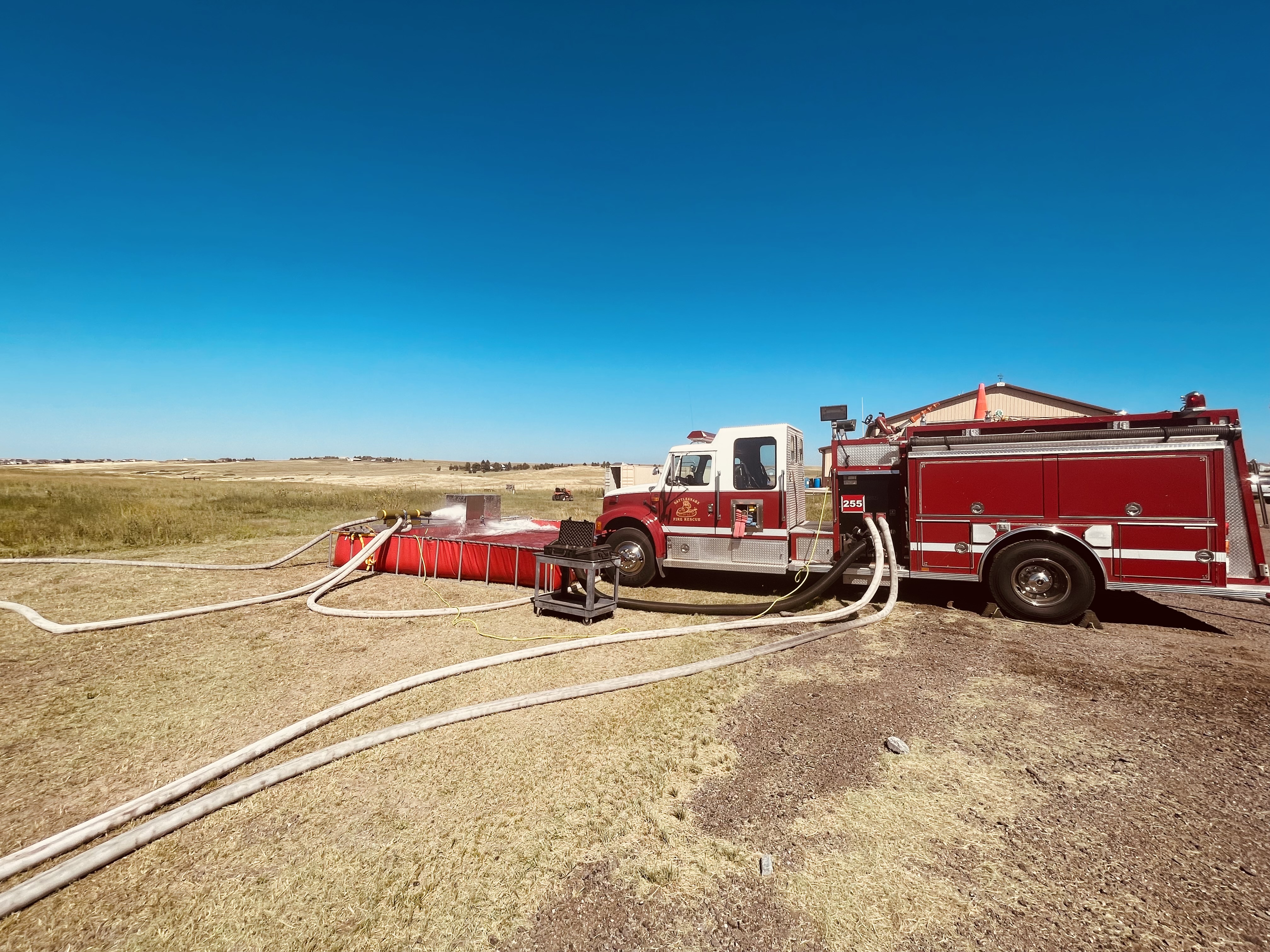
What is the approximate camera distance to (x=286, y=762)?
4055mm

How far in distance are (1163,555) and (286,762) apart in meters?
9.98

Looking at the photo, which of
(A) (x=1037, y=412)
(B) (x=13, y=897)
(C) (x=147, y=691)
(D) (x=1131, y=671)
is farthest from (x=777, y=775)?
(A) (x=1037, y=412)

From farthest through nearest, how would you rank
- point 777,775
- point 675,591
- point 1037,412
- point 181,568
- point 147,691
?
point 1037,412 < point 181,568 < point 675,591 < point 147,691 < point 777,775

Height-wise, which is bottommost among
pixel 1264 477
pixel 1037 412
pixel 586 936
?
pixel 586 936

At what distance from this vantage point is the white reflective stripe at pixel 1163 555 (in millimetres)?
7000

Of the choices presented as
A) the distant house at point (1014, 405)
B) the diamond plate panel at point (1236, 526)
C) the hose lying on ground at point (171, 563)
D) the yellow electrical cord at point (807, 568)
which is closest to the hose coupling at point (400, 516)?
the hose lying on ground at point (171, 563)

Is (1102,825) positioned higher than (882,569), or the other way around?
(882,569)

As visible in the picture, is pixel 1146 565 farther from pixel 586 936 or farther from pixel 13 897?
pixel 13 897

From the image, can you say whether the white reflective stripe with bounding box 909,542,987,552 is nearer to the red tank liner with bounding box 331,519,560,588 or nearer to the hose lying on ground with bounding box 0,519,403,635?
the red tank liner with bounding box 331,519,560,588

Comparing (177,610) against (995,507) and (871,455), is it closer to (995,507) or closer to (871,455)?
(871,455)

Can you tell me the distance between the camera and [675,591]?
10281mm

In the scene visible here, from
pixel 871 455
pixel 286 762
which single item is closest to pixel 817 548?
pixel 871 455

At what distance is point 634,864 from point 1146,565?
7.95m

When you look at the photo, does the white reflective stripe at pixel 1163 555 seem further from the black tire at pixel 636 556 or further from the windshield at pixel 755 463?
the black tire at pixel 636 556
